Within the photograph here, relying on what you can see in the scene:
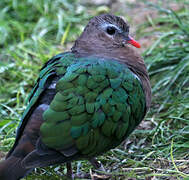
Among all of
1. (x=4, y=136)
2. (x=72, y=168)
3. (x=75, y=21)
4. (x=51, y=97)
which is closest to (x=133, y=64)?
(x=51, y=97)

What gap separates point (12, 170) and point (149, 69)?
2156 mm

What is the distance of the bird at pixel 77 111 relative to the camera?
255cm

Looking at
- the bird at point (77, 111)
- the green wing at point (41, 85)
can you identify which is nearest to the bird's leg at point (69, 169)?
the bird at point (77, 111)

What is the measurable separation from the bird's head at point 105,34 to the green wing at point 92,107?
0.31 meters

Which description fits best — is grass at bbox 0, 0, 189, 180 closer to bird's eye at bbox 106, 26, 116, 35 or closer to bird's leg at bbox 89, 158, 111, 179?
bird's leg at bbox 89, 158, 111, 179

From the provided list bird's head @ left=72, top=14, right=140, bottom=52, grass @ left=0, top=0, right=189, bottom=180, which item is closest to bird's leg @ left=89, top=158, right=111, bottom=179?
grass @ left=0, top=0, right=189, bottom=180

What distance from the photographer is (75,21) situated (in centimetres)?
545

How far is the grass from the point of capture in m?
3.10

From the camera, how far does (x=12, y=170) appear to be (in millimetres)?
2494

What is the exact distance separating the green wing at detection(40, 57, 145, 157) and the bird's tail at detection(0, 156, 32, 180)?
0.22m

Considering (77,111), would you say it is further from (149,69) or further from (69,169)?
(149,69)

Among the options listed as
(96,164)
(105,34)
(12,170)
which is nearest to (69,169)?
(96,164)

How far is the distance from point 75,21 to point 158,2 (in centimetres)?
117

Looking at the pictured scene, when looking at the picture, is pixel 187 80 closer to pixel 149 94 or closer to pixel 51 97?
pixel 149 94
